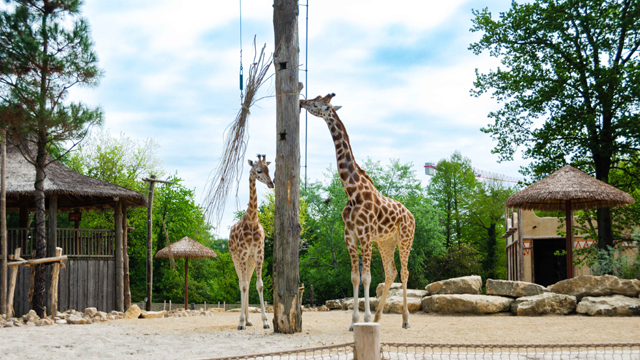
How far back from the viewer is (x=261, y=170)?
9.06 metres

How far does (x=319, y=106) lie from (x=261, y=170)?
158 centimetres

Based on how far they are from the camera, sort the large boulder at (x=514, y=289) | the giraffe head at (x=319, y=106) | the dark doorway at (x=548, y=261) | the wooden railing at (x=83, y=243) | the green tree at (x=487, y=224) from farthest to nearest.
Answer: the green tree at (x=487, y=224)
the dark doorway at (x=548, y=261)
the wooden railing at (x=83, y=243)
the large boulder at (x=514, y=289)
the giraffe head at (x=319, y=106)

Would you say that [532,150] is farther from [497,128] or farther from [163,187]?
[163,187]

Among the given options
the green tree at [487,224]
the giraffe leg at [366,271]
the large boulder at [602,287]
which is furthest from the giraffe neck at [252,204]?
the green tree at [487,224]

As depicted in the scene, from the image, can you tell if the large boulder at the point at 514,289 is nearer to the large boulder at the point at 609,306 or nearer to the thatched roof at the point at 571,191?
the large boulder at the point at 609,306

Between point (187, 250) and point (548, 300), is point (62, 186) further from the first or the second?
point (548, 300)

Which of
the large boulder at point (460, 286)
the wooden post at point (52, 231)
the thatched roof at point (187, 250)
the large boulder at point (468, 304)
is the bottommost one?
the large boulder at point (468, 304)

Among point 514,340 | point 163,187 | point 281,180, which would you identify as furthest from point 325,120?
point 163,187

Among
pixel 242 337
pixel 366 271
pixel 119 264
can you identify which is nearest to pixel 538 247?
pixel 119 264

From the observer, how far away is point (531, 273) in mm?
23375

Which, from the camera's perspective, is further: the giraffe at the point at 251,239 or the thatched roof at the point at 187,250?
the thatched roof at the point at 187,250

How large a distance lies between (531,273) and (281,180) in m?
18.4

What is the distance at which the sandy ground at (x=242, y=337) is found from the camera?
6375 mm

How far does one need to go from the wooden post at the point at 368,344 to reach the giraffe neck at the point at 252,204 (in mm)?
4961
